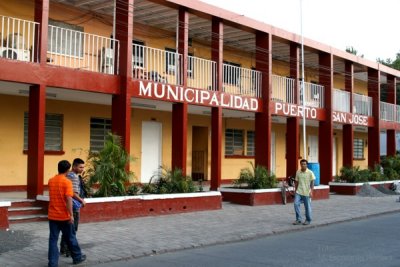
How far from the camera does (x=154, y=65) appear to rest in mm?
18594

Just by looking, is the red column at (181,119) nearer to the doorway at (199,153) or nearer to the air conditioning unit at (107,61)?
the air conditioning unit at (107,61)

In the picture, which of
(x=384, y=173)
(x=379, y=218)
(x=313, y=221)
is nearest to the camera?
(x=313, y=221)

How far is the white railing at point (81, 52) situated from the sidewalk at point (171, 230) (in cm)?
501

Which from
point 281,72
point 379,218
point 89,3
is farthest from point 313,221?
point 281,72

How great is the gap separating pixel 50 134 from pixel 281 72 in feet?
42.7

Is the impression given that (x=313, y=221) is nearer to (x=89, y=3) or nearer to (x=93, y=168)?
(x=93, y=168)

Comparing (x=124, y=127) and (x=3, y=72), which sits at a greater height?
(x=3, y=72)

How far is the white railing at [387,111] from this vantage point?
90.1ft

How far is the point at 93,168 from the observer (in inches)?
482

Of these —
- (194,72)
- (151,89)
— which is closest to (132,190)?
(151,89)

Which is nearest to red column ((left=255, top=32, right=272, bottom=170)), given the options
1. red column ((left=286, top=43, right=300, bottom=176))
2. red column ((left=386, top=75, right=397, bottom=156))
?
red column ((left=286, top=43, right=300, bottom=176))

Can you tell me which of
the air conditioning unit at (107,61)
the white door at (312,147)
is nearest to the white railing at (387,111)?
the white door at (312,147)

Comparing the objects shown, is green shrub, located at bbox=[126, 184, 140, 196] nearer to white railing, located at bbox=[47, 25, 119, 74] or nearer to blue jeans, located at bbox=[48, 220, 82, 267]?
white railing, located at bbox=[47, 25, 119, 74]

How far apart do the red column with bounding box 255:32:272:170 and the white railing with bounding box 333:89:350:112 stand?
581cm
